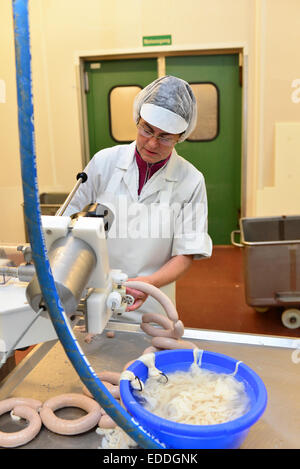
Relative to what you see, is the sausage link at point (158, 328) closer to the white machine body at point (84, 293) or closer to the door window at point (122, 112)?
the white machine body at point (84, 293)

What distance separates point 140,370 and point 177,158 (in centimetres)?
89

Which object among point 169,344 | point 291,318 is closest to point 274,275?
point 291,318

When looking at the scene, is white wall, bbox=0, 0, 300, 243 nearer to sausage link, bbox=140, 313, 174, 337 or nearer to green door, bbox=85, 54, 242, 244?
green door, bbox=85, 54, 242, 244

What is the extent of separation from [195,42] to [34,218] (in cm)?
381

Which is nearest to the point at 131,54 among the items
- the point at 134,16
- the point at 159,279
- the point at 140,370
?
the point at 134,16

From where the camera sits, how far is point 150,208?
5.06 feet

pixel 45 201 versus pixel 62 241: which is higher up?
pixel 62 241

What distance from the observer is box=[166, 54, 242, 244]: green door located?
13.1 feet

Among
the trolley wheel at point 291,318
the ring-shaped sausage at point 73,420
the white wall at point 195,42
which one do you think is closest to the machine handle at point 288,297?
the trolley wheel at point 291,318

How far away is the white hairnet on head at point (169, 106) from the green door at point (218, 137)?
2800mm

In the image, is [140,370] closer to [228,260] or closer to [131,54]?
[228,260]

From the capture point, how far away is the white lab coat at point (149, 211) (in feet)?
4.97

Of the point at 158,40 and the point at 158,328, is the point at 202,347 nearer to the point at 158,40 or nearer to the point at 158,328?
the point at 158,328

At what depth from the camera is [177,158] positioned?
1.56 m
